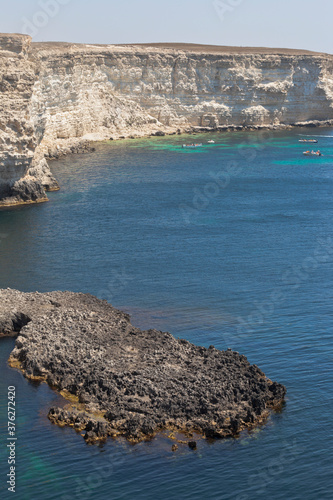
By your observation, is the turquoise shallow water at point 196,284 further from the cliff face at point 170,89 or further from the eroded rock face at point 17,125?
the cliff face at point 170,89

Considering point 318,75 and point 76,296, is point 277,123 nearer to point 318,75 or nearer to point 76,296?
point 318,75

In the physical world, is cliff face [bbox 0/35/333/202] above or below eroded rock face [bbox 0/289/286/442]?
above

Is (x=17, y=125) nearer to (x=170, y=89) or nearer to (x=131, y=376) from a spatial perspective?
(x=131, y=376)

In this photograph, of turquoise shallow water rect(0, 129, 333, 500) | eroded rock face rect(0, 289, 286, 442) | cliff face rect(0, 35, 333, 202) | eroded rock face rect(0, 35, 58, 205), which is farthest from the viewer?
cliff face rect(0, 35, 333, 202)

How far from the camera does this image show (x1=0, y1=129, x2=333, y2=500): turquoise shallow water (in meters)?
22.8

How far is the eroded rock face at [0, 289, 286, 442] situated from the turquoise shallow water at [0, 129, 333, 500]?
0.79m

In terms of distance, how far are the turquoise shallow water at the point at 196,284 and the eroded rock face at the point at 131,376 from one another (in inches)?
31.0

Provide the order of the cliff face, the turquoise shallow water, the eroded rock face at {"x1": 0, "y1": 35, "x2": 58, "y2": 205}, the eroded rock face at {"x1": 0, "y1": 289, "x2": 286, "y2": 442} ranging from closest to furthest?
the turquoise shallow water → the eroded rock face at {"x1": 0, "y1": 289, "x2": 286, "y2": 442} → the eroded rock face at {"x1": 0, "y1": 35, "x2": 58, "y2": 205} → the cliff face

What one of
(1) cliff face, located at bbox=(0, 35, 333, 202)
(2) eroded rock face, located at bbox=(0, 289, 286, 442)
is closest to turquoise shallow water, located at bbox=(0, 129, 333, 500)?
(2) eroded rock face, located at bbox=(0, 289, 286, 442)

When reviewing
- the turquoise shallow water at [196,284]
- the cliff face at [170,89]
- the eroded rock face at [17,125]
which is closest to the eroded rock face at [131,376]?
the turquoise shallow water at [196,284]

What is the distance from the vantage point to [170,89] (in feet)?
393

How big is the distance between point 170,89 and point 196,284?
84.9 m

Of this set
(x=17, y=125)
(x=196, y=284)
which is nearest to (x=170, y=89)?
(x=17, y=125)

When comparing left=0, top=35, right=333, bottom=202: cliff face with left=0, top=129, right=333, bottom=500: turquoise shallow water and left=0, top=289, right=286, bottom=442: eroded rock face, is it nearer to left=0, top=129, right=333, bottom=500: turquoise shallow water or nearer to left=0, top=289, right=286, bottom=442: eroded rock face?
left=0, top=129, right=333, bottom=500: turquoise shallow water
